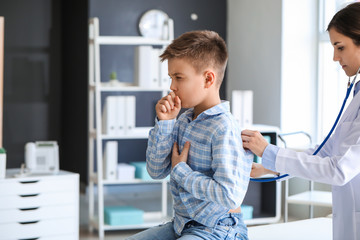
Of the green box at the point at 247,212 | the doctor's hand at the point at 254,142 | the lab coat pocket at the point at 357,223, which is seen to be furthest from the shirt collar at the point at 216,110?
the green box at the point at 247,212

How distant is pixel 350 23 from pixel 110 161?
2712mm

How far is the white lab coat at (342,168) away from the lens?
1.63 meters

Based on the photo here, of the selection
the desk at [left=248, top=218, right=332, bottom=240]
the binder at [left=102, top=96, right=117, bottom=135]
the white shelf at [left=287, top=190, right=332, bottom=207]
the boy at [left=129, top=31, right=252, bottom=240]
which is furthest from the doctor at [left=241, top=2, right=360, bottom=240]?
the binder at [left=102, top=96, right=117, bottom=135]

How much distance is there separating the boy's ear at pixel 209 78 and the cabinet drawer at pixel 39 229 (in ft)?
6.69

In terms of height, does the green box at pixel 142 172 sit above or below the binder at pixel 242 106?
below

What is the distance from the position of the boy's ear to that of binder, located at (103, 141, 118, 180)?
249 centimetres

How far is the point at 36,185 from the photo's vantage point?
3.35m

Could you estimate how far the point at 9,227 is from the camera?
325 centimetres

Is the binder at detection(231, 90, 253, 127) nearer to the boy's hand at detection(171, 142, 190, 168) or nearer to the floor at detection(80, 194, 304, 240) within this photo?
the floor at detection(80, 194, 304, 240)

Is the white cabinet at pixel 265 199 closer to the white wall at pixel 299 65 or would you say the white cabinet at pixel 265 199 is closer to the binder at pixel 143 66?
the white wall at pixel 299 65

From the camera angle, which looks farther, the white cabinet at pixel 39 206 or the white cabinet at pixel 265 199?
the white cabinet at pixel 265 199

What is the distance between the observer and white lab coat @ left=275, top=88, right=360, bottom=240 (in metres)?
1.63

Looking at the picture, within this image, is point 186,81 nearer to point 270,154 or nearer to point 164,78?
point 270,154

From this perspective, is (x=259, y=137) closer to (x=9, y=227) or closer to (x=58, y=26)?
(x=9, y=227)
